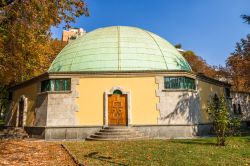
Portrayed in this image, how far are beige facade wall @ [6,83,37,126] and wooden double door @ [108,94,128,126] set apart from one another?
6.42m

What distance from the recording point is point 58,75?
62.4 ft

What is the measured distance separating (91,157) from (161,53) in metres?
13.7

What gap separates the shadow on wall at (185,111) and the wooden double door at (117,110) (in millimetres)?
2893

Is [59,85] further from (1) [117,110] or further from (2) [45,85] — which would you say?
(1) [117,110]

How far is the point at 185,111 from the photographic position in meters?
18.9

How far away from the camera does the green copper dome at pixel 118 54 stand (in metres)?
20.5

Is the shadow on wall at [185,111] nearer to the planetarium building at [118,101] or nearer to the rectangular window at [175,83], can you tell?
the planetarium building at [118,101]

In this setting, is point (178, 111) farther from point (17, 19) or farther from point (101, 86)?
point (17, 19)

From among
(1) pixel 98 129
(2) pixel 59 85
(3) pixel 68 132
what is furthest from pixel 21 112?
(1) pixel 98 129

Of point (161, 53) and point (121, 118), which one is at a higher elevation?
point (161, 53)

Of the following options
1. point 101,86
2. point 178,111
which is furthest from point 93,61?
point 178,111

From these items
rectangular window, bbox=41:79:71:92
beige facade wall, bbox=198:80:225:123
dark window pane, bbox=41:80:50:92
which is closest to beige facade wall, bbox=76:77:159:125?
rectangular window, bbox=41:79:71:92

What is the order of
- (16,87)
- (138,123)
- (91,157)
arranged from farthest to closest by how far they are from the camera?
(16,87) < (138,123) < (91,157)

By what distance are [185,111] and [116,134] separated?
552 centimetres
